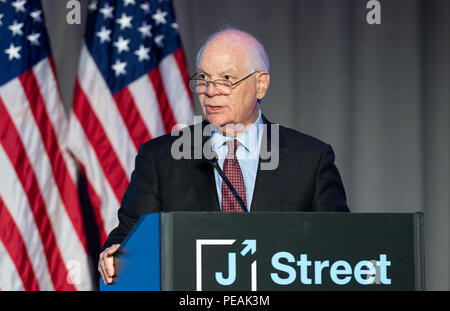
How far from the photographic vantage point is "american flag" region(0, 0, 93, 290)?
3701 mm

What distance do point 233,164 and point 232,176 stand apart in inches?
1.8

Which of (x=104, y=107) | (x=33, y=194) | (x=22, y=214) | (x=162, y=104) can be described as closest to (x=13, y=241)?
(x=22, y=214)

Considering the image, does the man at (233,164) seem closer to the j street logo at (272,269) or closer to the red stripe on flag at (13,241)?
the j street logo at (272,269)

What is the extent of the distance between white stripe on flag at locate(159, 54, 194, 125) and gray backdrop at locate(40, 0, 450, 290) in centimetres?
51

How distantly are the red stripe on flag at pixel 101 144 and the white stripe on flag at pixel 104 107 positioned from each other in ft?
0.09

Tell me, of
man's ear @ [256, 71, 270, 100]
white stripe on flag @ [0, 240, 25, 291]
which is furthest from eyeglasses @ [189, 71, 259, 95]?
white stripe on flag @ [0, 240, 25, 291]

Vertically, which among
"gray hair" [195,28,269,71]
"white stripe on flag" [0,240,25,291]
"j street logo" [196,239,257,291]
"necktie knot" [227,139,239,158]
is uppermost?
"gray hair" [195,28,269,71]

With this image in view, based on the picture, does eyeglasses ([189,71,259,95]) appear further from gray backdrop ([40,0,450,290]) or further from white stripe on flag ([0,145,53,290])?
gray backdrop ([40,0,450,290])

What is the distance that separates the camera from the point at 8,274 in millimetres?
3695

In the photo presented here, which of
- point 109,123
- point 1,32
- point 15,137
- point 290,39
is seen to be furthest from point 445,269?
point 1,32

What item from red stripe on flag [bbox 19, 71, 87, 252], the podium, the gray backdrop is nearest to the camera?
the podium

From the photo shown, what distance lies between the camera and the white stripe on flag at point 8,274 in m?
3.68

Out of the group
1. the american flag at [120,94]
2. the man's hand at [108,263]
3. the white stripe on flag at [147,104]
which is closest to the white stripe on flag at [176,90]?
the american flag at [120,94]
